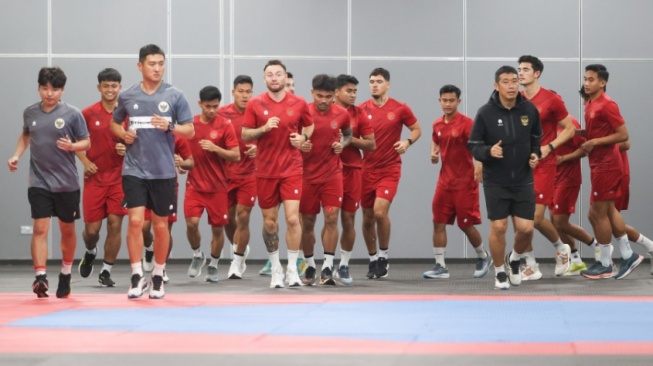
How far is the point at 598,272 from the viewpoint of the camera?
12.8 m

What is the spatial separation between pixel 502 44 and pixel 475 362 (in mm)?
10705

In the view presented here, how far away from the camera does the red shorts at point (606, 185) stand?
12625 mm

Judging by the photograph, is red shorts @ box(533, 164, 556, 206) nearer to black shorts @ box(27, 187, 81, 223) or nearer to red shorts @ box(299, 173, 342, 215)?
red shorts @ box(299, 173, 342, 215)

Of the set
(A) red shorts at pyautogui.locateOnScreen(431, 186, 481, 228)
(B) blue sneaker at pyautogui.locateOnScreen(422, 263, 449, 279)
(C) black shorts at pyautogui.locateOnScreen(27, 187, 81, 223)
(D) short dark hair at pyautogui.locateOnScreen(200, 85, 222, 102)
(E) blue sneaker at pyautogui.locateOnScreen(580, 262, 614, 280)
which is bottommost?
(B) blue sneaker at pyautogui.locateOnScreen(422, 263, 449, 279)

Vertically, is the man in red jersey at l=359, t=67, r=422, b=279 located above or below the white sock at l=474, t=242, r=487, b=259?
above

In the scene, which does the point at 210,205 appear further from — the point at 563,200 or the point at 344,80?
the point at 563,200

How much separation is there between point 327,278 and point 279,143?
1622mm

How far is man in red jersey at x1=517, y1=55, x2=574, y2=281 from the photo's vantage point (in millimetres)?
12109

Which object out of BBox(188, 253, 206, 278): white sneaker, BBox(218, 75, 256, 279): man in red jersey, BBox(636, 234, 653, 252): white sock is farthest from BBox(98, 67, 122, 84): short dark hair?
BBox(636, 234, 653, 252): white sock

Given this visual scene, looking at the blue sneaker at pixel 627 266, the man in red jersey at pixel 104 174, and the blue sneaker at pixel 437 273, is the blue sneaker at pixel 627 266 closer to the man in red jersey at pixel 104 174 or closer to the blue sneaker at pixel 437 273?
the blue sneaker at pixel 437 273

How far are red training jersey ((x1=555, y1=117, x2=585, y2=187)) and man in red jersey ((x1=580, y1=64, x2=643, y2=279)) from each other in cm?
27

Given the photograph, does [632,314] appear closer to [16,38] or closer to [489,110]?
[489,110]

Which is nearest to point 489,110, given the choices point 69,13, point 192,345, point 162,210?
point 162,210

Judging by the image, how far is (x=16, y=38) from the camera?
16188 millimetres
